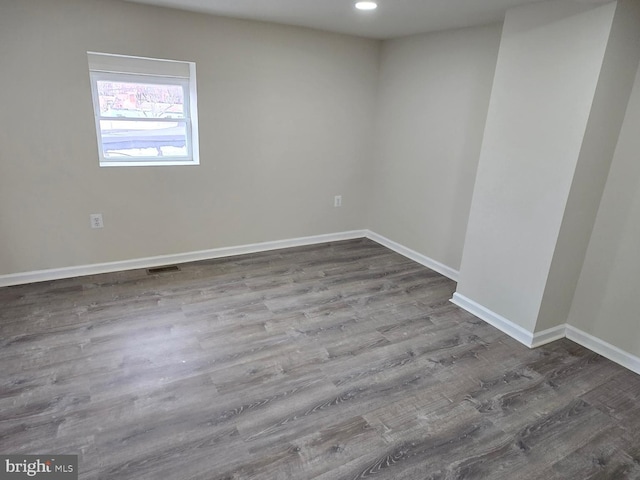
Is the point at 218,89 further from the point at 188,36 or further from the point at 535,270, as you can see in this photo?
the point at 535,270

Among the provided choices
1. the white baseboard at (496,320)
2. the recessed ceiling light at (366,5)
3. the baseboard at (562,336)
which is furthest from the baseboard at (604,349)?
the recessed ceiling light at (366,5)

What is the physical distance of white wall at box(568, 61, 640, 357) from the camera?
8.05 feet

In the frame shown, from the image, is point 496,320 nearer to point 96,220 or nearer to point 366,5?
point 366,5

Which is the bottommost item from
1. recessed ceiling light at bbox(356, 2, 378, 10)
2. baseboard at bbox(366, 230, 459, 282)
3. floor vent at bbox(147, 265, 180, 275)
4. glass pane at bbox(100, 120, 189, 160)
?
floor vent at bbox(147, 265, 180, 275)

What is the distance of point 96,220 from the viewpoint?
11.2 feet

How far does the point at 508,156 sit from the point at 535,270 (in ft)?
2.61

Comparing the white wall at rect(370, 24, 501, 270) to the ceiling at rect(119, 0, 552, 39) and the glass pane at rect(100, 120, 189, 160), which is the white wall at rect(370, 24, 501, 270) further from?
the glass pane at rect(100, 120, 189, 160)

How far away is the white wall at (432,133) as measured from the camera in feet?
11.2

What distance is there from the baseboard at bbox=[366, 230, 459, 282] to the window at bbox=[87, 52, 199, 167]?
220 cm

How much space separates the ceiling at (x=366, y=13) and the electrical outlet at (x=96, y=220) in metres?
1.72

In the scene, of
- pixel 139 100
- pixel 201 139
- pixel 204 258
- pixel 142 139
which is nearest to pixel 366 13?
pixel 201 139

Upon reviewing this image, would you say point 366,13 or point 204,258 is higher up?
point 366,13

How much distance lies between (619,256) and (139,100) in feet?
12.5

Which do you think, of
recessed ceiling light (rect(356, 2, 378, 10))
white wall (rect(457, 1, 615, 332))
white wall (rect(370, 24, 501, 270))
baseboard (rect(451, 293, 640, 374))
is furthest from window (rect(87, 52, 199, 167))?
baseboard (rect(451, 293, 640, 374))
